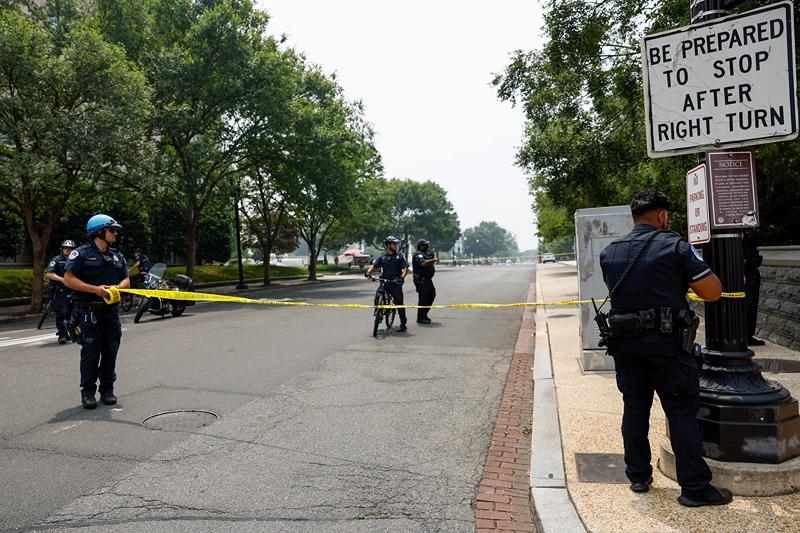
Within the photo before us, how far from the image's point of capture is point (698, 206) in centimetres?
404

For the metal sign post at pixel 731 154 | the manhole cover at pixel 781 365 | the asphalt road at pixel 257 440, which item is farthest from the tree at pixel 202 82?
the metal sign post at pixel 731 154

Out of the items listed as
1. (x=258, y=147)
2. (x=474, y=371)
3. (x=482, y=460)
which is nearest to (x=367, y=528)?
(x=482, y=460)

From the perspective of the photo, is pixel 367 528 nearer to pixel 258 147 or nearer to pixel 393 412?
pixel 393 412

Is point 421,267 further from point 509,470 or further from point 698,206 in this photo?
point 698,206

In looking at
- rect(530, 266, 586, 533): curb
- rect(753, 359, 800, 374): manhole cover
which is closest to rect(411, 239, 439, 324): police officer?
rect(530, 266, 586, 533): curb

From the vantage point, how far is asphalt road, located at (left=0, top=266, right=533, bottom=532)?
3.71m

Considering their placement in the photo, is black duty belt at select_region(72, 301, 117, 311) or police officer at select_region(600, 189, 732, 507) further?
black duty belt at select_region(72, 301, 117, 311)

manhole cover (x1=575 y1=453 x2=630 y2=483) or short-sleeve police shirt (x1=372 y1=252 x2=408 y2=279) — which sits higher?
short-sleeve police shirt (x1=372 y1=252 x2=408 y2=279)

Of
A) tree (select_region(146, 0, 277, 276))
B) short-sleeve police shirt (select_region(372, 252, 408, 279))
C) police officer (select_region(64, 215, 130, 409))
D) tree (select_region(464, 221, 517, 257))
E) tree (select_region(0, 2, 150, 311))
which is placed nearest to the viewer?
police officer (select_region(64, 215, 130, 409))

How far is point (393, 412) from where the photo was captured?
19.9ft

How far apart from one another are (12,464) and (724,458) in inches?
200

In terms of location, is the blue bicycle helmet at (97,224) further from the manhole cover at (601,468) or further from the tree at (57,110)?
the tree at (57,110)

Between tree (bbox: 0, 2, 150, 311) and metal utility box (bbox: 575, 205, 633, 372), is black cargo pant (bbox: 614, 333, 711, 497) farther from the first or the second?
tree (bbox: 0, 2, 150, 311)

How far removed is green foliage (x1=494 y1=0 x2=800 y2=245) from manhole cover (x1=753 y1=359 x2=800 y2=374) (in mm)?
4838
